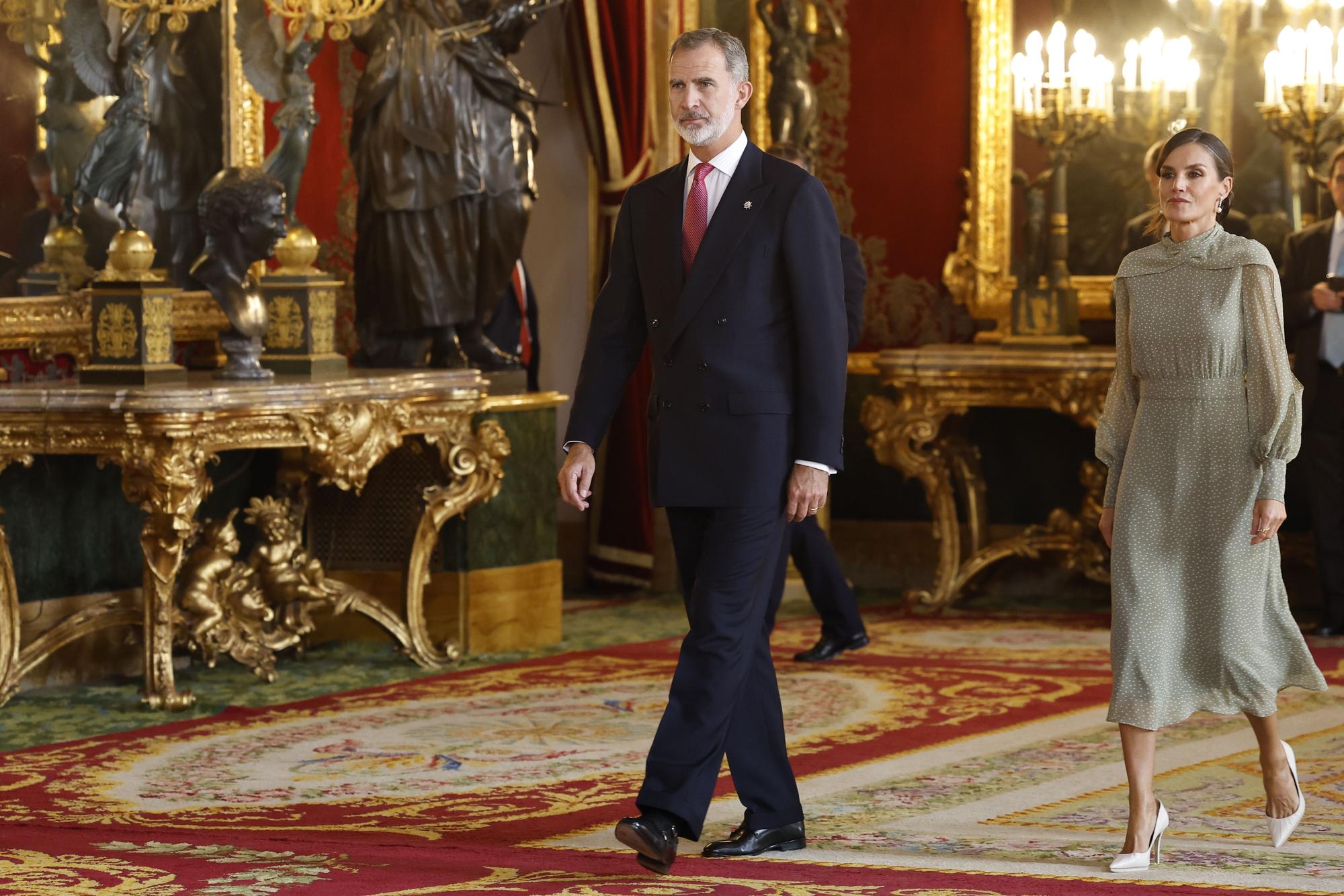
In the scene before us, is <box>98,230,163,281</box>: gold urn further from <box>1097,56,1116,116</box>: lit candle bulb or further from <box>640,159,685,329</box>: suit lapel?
<box>1097,56,1116,116</box>: lit candle bulb

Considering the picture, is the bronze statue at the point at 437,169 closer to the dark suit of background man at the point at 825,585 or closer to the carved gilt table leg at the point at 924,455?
the dark suit of background man at the point at 825,585

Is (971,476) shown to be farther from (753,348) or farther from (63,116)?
(753,348)

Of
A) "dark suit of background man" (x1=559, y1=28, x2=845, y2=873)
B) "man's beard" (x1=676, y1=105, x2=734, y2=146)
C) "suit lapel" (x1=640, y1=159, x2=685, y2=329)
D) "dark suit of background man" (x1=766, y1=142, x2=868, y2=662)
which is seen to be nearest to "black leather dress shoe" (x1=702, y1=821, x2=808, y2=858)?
"dark suit of background man" (x1=559, y1=28, x2=845, y2=873)

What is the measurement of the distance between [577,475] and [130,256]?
98.8 inches

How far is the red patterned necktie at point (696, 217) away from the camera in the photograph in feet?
13.0

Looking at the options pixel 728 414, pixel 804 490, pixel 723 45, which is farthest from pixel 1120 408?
pixel 723 45

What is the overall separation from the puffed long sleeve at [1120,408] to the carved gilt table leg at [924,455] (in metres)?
3.57

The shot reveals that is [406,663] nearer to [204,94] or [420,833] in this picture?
[204,94]

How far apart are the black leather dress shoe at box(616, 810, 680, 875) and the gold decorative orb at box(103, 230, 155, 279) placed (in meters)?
2.89

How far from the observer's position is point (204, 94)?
670 centimetres

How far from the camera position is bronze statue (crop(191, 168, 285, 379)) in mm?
6074

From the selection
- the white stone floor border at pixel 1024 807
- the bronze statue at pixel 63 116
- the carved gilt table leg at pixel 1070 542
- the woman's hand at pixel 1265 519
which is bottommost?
the white stone floor border at pixel 1024 807

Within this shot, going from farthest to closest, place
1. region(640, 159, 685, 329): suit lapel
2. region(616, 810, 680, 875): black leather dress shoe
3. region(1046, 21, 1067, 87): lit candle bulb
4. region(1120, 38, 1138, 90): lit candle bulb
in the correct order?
1. region(1120, 38, 1138, 90): lit candle bulb
2. region(1046, 21, 1067, 87): lit candle bulb
3. region(640, 159, 685, 329): suit lapel
4. region(616, 810, 680, 875): black leather dress shoe

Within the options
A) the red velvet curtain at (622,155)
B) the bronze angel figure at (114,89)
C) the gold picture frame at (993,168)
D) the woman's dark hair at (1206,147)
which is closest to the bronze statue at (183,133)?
the bronze angel figure at (114,89)
